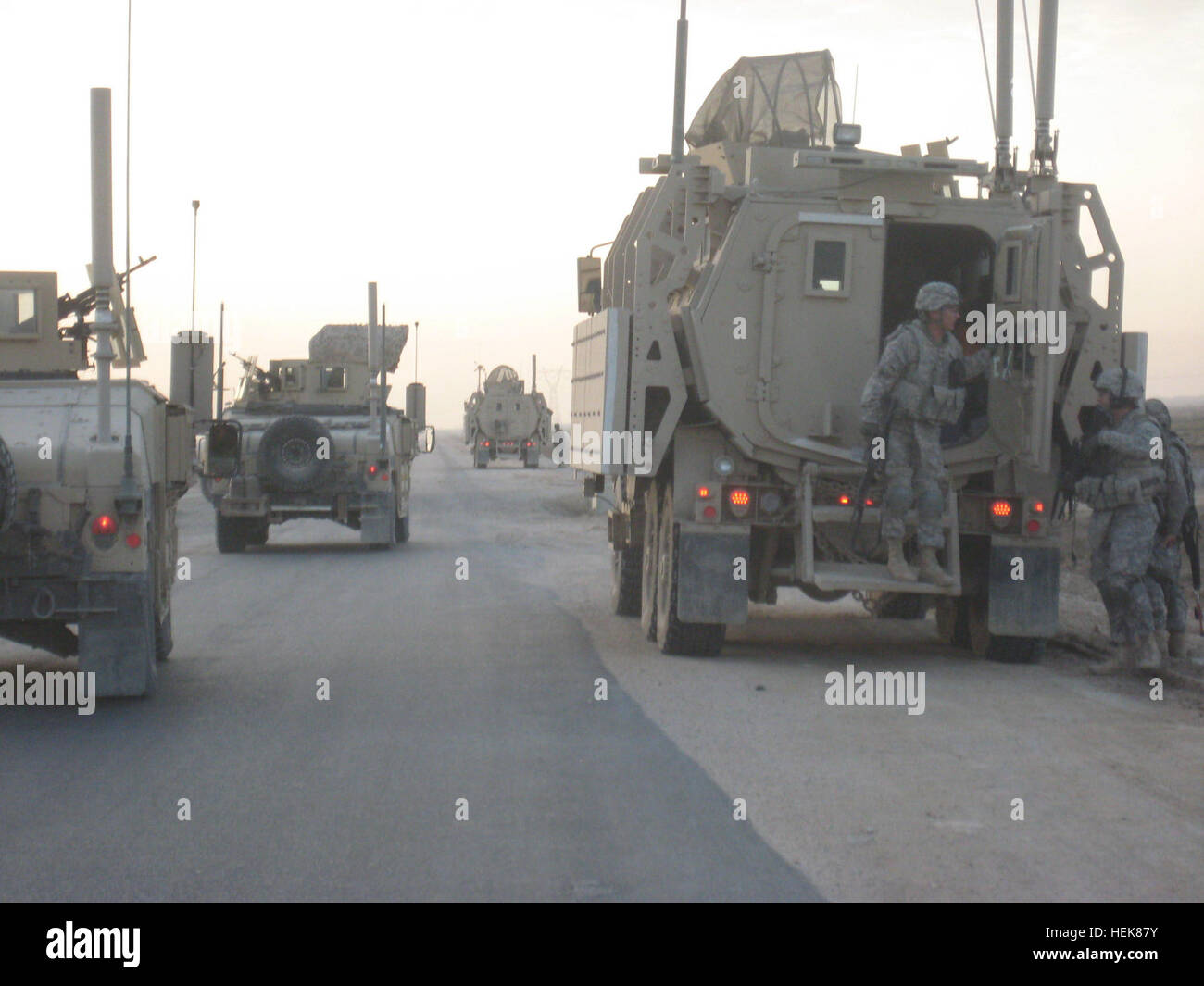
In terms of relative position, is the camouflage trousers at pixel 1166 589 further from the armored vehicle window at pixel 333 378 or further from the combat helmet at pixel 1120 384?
the armored vehicle window at pixel 333 378

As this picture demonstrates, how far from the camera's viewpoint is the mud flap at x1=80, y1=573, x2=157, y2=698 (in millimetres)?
8375

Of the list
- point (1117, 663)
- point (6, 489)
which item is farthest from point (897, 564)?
point (6, 489)

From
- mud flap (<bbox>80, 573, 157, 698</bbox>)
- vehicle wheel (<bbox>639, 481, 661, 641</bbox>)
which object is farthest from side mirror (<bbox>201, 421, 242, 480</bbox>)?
vehicle wheel (<bbox>639, 481, 661, 641</bbox>)

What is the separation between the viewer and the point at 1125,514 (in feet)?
33.0

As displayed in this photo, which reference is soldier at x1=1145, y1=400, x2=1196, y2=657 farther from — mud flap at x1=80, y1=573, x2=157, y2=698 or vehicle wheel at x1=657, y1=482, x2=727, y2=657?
mud flap at x1=80, y1=573, x2=157, y2=698

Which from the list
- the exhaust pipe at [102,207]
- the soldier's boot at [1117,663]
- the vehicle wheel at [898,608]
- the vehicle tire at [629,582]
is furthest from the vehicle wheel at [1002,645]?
the exhaust pipe at [102,207]

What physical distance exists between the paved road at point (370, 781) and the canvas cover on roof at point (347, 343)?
18974mm

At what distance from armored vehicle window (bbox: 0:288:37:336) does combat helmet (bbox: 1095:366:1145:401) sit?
6884 mm

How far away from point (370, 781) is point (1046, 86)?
10402 mm

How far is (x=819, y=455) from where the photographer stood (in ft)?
35.4

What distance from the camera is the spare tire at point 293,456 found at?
2030 cm
